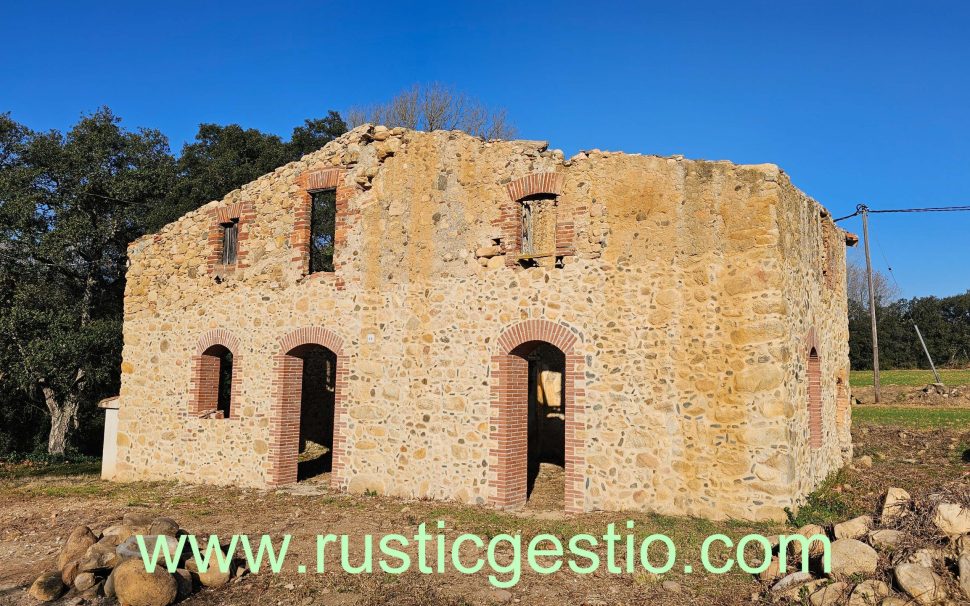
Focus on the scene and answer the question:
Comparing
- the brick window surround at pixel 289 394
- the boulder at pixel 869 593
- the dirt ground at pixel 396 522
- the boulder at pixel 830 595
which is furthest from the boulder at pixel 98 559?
the boulder at pixel 869 593

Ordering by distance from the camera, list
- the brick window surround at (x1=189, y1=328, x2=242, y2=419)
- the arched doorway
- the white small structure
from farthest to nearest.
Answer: the white small structure < the brick window surround at (x1=189, y1=328, x2=242, y2=419) < the arched doorway

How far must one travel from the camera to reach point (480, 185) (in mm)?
10672

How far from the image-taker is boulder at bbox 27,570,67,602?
6.12 meters

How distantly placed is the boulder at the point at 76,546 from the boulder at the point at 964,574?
821 cm

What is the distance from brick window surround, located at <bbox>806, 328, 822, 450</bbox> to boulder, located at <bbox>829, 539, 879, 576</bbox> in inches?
183

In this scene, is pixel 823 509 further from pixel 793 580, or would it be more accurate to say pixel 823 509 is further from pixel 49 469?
pixel 49 469

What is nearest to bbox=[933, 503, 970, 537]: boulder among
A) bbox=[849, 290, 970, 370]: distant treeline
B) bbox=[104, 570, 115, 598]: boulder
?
bbox=[104, 570, 115, 598]: boulder

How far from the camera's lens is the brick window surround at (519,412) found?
31.1ft

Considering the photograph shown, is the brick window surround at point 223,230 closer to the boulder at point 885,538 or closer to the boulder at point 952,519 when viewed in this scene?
the boulder at point 885,538

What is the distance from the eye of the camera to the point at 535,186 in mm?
10180

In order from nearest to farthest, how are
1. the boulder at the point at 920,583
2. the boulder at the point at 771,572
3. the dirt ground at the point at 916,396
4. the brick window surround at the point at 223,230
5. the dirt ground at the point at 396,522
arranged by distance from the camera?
the boulder at the point at 920,583
the dirt ground at the point at 396,522
the boulder at the point at 771,572
the brick window surround at the point at 223,230
the dirt ground at the point at 916,396

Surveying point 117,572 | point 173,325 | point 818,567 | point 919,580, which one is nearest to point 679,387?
point 818,567

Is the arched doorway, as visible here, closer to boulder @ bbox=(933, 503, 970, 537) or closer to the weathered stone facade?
the weathered stone facade

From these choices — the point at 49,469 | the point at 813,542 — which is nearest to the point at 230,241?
the point at 49,469
